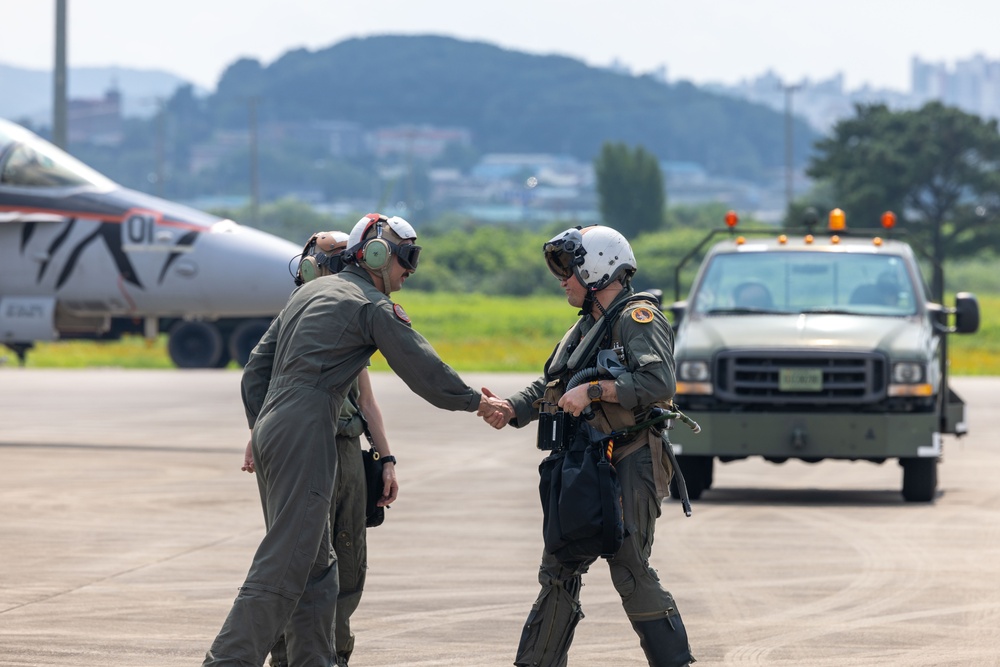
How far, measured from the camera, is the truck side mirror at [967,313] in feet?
44.3

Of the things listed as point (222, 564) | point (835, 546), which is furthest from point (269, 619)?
point (835, 546)

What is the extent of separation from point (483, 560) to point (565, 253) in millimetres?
4030

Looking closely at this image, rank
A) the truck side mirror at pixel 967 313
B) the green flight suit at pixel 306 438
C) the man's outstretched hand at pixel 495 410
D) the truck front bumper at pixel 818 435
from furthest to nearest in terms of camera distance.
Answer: the truck side mirror at pixel 967 313
the truck front bumper at pixel 818 435
the man's outstretched hand at pixel 495 410
the green flight suit at pixel 306 438

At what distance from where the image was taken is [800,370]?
1312 centimetres

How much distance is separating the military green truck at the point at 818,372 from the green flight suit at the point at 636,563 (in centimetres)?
639

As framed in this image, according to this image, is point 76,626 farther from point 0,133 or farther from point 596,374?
point 0,133

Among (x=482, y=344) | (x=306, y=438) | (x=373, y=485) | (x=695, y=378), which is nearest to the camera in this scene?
(x=306, y=438)

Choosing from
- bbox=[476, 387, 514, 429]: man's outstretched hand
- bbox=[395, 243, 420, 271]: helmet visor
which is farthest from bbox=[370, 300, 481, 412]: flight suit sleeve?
bbox=[395, 243, 420, 271]: helmet visor

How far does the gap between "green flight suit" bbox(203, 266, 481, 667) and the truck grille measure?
22.2ft

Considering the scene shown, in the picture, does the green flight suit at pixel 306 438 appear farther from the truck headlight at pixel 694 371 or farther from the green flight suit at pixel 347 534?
Answer: the truck headlight at pixel 694 371

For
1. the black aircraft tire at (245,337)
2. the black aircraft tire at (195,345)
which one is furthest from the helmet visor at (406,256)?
the black aircraft tire at (195,345)

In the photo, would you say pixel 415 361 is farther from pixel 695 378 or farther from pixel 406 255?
pixel 695 378

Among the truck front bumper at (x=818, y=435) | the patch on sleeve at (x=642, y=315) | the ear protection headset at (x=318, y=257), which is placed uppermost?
the ear protection headset at (x=318, y=257)

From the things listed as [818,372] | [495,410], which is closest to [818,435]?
[818,372]
